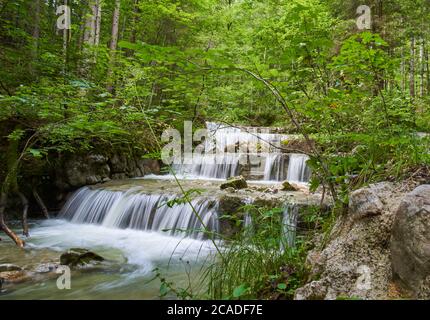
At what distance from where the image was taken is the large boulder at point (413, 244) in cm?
185

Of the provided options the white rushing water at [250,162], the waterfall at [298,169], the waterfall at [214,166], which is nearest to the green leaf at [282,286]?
the white rushing water at [250,162]

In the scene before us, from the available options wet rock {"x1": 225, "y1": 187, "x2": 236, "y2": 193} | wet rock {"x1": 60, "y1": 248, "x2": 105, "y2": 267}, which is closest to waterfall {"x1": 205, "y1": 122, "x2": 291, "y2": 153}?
wet rock {"x1": 225, "y1": 187, "x2": 236, "y2": 193}

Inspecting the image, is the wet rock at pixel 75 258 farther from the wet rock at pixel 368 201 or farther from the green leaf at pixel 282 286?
the wet rock at pixel 368 201

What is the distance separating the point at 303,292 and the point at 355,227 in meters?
0.74

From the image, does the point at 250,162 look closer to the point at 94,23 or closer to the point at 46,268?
the point at 94,23

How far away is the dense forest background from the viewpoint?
2752 mm

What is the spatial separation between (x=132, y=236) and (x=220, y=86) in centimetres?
449

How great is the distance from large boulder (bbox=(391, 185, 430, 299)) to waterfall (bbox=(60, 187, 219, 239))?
480cm

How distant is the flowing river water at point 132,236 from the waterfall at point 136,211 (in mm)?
22

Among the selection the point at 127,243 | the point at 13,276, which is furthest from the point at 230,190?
the point at 13,276

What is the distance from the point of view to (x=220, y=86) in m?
8.03

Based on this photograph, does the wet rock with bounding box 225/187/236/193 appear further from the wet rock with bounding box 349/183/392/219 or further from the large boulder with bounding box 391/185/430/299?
the large boulder with bounding box 391/185/430/299
